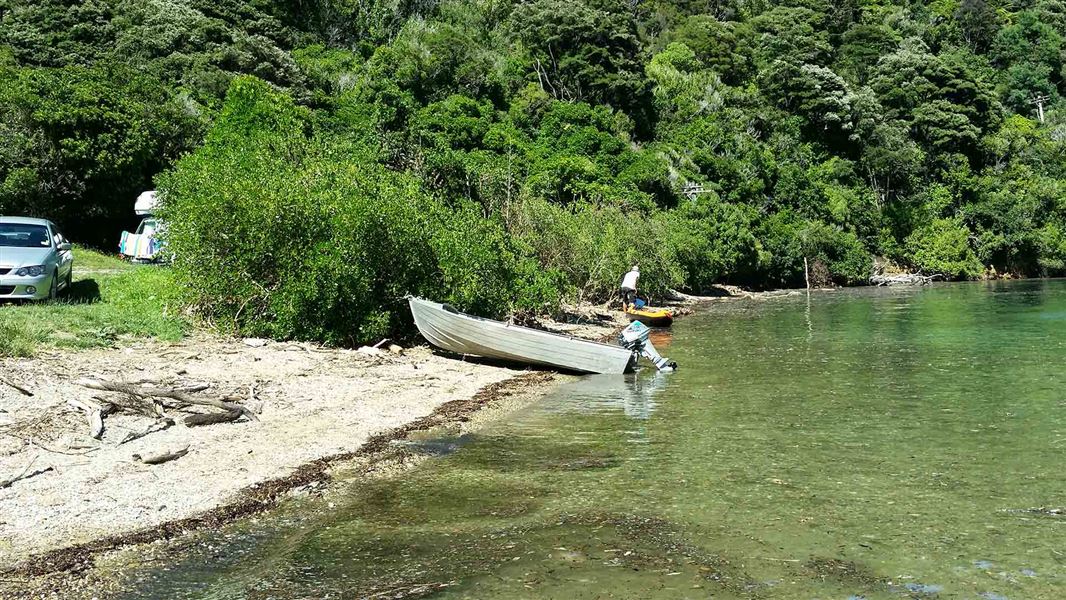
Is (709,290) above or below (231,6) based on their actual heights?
below

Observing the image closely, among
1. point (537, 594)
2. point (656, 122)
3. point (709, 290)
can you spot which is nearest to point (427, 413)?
point (537, 594)

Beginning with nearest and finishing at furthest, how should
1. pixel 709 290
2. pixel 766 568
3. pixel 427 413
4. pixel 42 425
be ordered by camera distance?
pixel 766 568 < pixel 42 425 < pixel 427 413 < pixel 709 290

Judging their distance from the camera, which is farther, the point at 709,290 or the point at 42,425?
the point at 709,290

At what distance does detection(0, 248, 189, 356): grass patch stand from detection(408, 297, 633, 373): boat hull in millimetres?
4886

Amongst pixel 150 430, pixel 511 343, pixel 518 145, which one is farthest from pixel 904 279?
pixel 150 430

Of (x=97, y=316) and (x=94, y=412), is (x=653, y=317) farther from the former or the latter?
(x=94, y=412)

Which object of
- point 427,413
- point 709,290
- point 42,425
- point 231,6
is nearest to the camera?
point 42,425

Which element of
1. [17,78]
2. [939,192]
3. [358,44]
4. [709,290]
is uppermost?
[358,44]

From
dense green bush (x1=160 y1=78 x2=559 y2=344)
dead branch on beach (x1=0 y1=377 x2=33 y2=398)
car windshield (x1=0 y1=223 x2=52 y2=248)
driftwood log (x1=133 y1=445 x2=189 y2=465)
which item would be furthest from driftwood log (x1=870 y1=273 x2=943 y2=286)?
dead branch on beach (x1=0 y1=377 x2=33 y2=398)

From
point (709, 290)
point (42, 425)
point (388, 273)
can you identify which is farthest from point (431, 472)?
point (709, 290)

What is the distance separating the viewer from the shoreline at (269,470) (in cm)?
677

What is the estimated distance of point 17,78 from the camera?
3666 cm

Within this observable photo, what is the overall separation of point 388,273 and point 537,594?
1356cm

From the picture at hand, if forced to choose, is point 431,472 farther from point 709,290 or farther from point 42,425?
point 709,290
